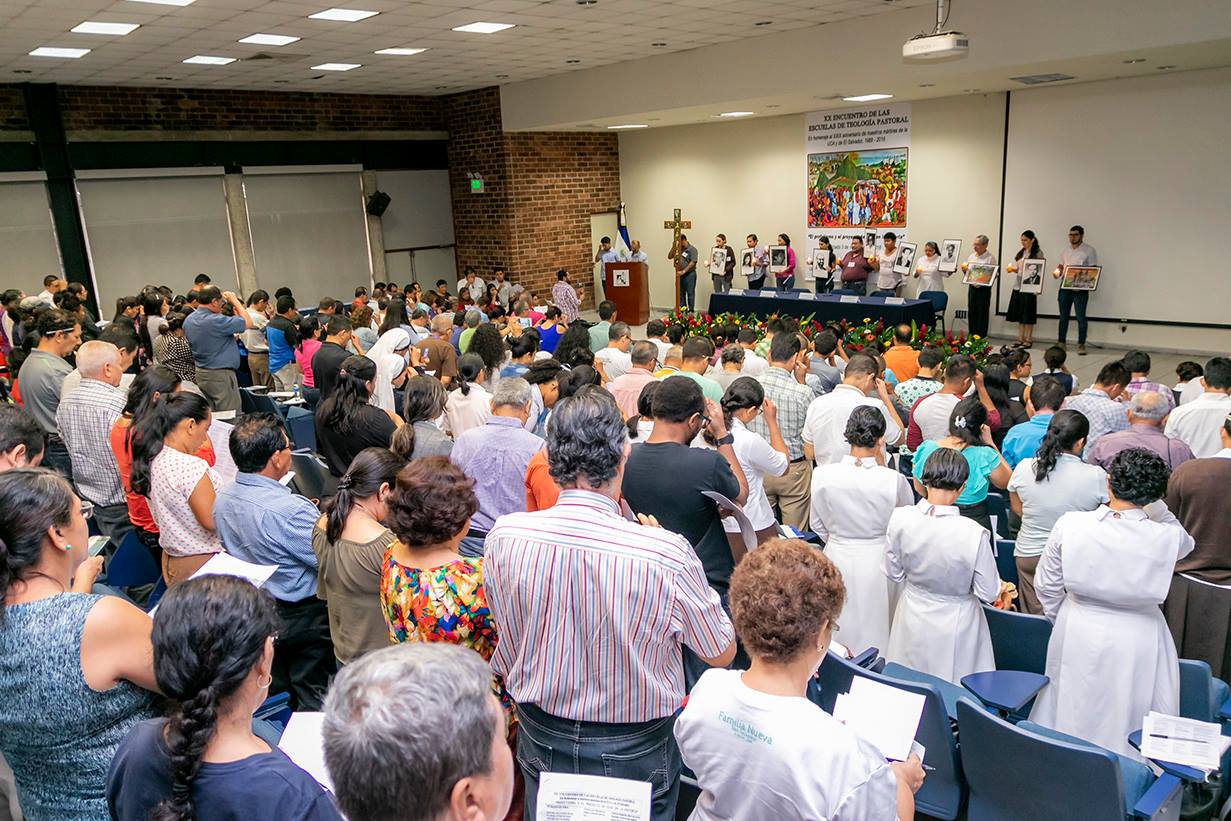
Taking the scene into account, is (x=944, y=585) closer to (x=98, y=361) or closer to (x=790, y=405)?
(x=790, y=405)

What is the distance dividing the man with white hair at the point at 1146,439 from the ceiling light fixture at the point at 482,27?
7.63 meters

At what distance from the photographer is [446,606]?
87.8 inches

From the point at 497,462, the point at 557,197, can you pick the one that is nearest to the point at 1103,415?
the point at 497,462

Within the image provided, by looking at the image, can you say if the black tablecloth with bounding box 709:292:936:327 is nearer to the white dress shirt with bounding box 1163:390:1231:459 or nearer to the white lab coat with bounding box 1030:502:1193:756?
the white dress shirt with bounding box 1163:390:1231:459

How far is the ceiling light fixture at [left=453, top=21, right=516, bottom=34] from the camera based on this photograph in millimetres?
9336

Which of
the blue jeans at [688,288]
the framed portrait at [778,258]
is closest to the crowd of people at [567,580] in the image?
the framed portrait at [778,258]

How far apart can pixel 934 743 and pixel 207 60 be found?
11.3 meters

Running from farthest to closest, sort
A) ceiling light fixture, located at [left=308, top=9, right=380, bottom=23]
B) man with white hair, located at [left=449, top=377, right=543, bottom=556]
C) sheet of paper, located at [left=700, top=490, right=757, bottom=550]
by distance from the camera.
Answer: ceiling light fixture, located at [left=308, top=9, right=380, bottom=23], man with white hair, located at [left=449, top=377, right=543, bottom=556], sheet of paper, located at [left=700, top=490, right=757, bottom=550]

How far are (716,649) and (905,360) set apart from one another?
5.58 m

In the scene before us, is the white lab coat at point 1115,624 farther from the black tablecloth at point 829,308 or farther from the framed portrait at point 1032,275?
the framed portrait at point 1032,275

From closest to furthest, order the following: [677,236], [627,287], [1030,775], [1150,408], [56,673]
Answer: [56,673]
[1030,775]
[1150,408]
[677,236]
[627,287]

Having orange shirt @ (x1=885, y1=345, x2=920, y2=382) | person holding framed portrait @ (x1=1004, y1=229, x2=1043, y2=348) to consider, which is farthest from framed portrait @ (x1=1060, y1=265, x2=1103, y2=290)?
orange shirt @ (x1=885, y1=345, x2=920, y2=382)

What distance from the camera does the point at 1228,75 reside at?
32.1ft

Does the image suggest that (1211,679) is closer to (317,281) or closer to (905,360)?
(905,360)
